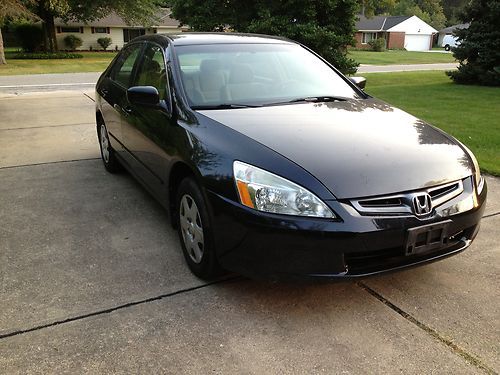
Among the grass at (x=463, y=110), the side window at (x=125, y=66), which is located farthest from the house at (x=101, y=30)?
the side window at (x=125, y=66)

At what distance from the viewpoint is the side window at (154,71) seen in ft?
12.6

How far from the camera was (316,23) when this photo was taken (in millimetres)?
14445

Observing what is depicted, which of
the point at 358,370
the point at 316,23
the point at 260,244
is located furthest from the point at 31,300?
the point at 316,23

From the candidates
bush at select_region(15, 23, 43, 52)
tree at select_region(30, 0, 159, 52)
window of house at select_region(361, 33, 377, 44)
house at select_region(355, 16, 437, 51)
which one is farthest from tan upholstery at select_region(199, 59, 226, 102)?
window of house at select_region(361, 33, 377, 44)

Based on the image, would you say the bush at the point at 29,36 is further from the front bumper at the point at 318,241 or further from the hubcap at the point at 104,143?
the front bumper at the point at 318,241

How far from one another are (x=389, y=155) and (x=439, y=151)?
44 centimetres

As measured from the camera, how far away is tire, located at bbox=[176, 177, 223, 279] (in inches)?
118

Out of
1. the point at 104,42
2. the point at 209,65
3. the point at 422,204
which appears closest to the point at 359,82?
the point at 209,65

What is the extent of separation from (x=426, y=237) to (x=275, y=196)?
0.89 meters

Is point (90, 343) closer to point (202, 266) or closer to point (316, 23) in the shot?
point (202, 266)

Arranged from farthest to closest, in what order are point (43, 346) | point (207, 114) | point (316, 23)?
point (316, 23)
point (207, 114)
point (43, 346)

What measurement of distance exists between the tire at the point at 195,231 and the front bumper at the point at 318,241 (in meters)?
0.16

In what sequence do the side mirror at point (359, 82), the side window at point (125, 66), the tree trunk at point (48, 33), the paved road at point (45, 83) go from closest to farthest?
1. the side mirror at point (359, 82)
2. the side window at point (125, 66)
3. the paved road at point (45, 83)
4. the tree trunk at point (48, 33)

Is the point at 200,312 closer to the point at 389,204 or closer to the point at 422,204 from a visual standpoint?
the point at 389,204
